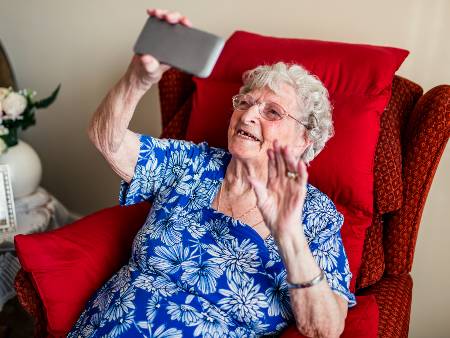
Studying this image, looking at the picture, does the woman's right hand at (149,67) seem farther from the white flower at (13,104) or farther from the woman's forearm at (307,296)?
the white flower at (13,104)

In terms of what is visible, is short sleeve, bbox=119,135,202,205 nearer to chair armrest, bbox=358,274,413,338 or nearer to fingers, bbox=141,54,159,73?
fingers, bbox=141,54,159,73

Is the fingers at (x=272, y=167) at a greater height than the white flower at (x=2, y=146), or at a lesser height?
greater

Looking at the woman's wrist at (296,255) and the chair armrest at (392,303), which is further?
the chair armrest at (392,303)

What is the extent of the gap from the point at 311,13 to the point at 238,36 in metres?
0.30

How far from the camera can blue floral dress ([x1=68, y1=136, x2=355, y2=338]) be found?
49.4 inches

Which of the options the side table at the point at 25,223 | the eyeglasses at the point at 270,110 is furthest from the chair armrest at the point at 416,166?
the side table at the point at 25,223

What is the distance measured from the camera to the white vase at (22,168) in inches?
76.4

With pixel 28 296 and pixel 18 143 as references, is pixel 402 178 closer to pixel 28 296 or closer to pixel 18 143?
pixel 28 296

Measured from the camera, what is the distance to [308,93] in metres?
1.42

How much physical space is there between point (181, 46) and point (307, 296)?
0.58 metres

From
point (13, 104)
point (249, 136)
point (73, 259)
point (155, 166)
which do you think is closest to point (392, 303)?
point (249, 136)

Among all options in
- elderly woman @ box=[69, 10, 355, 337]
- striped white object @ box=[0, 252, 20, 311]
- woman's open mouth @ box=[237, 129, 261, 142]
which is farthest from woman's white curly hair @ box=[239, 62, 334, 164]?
striped white object @ box=[0, 252, 20, 311]

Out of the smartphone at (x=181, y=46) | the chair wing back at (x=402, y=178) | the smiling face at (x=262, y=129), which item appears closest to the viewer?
the smartphone at (x=181, y=46)

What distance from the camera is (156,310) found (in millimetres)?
1258
